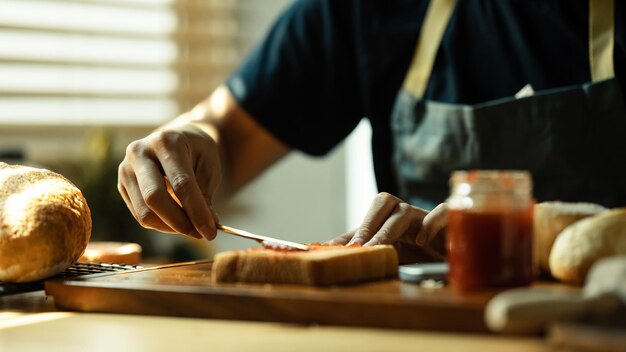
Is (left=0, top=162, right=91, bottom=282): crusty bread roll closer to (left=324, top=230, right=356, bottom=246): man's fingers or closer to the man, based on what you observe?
the man

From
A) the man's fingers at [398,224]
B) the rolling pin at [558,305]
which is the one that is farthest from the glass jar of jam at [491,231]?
the man's fingers at [398,224]

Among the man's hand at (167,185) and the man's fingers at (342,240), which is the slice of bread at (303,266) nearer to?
the man's fingers at (342,240)

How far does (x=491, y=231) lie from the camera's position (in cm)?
89

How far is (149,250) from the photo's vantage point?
3.20 metres

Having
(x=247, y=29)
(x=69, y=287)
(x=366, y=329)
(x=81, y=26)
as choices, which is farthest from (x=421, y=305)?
(x=247, y=29)

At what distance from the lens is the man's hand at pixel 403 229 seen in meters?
1.22

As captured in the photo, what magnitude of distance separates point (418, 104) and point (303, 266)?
924 millimetres

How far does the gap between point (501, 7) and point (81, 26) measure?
185 cm

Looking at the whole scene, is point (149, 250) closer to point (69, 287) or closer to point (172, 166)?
point (172, 166)

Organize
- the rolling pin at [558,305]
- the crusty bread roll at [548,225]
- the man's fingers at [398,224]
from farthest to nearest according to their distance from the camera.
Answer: the man's fingers at [398,224]
the crusty bread roll at [548,225]
the rolling pin at [558,305]

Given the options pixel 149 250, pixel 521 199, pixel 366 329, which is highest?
pixel 521 199

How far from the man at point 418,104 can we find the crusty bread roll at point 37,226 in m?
0.17

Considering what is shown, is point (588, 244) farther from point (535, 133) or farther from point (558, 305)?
point (535, 133)

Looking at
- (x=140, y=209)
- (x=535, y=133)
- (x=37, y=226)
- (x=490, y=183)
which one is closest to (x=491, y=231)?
(x=490, y=183)
